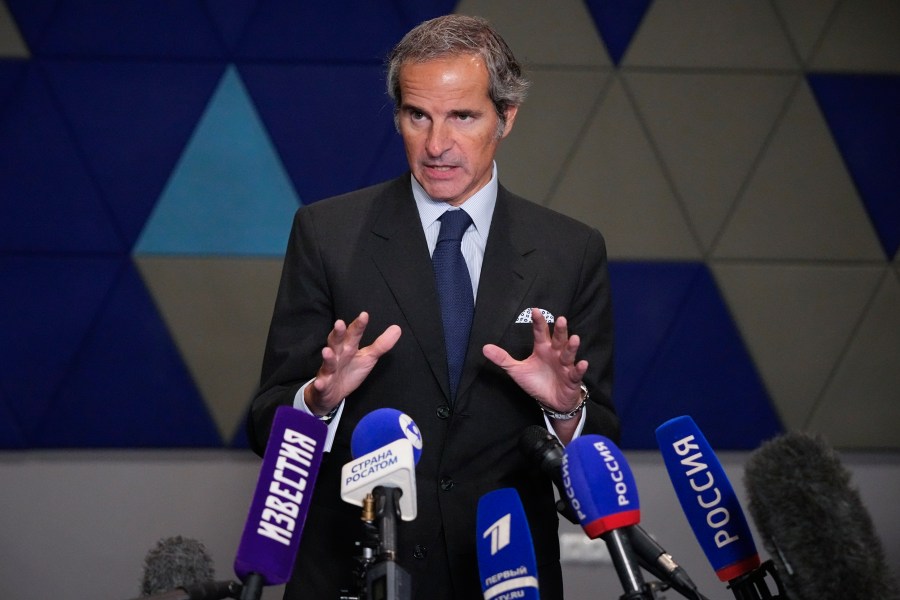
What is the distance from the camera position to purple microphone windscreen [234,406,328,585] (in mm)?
1246

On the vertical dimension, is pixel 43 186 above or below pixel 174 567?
above

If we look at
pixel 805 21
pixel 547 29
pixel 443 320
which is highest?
pixel 547 29

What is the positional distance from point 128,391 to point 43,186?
0.89 m

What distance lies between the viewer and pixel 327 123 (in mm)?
4371

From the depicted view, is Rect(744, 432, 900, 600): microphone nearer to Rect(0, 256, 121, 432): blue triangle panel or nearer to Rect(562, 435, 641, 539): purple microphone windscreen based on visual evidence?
Rect(562, 435, 641, 539): purple microphone windscreen

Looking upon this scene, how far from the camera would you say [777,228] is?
441 centimetres

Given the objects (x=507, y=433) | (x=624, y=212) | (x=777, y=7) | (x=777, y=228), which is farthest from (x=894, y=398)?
(x=507, y=433)

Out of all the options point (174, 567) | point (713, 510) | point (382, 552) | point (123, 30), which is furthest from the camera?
point (123, 30)

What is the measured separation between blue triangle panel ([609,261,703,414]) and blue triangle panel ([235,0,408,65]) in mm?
1315

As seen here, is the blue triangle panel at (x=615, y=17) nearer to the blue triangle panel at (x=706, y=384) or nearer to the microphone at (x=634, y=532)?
the blue triangle panel at (x=706, y=384)

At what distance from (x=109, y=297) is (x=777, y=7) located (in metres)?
2.92

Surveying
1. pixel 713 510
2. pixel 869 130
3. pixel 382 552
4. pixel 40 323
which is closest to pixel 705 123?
pixel 869 130

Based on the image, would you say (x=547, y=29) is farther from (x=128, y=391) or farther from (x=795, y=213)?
(x=128, y=391)

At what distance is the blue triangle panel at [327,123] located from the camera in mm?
4367
